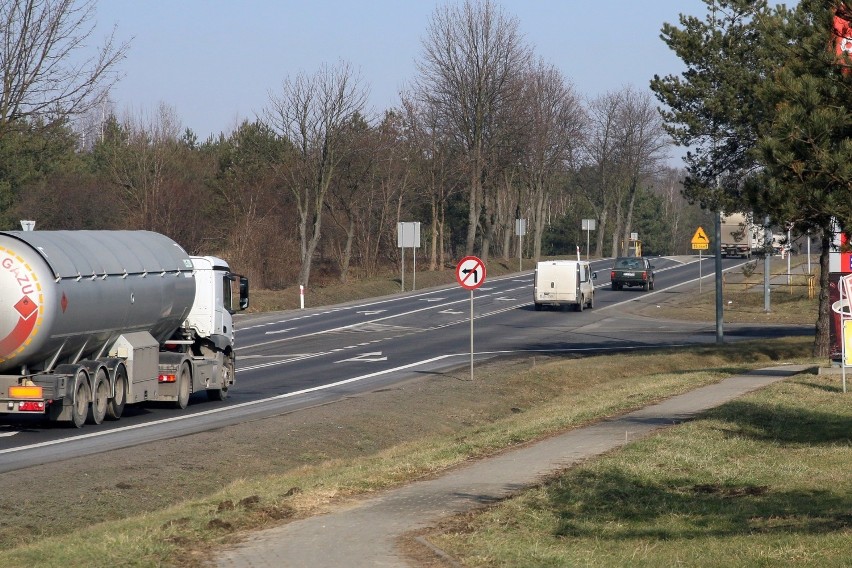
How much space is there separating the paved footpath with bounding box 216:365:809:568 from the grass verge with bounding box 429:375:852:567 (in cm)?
43

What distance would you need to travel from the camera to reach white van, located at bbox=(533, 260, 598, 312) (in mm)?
52688

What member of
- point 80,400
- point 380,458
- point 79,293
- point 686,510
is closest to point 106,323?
point 79,293

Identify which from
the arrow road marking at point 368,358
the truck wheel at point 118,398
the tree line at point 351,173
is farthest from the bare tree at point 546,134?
the truck wheel at point 118,398

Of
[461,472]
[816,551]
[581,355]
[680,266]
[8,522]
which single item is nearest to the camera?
[816,551]

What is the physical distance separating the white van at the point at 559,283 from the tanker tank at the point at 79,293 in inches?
1248

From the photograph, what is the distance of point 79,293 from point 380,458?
6.45m

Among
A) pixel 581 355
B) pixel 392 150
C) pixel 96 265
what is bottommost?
pixel 581 355

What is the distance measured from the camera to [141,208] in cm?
5744

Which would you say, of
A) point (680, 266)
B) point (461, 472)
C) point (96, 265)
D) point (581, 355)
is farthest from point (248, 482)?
point (680, 266)

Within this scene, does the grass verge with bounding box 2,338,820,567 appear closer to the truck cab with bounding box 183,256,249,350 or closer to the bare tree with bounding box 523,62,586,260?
the truck cab with bounding box 183,256,249,350

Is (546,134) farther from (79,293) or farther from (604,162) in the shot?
(79,293)

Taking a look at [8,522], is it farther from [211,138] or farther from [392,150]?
[211,138]

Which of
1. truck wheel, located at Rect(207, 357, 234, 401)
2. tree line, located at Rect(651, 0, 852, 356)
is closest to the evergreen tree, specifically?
tree line, located at Rect(651, 0, 852, 356)

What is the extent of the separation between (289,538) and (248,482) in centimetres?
469
